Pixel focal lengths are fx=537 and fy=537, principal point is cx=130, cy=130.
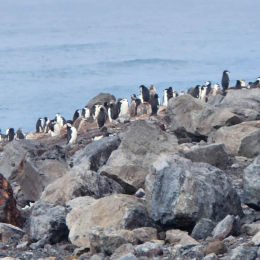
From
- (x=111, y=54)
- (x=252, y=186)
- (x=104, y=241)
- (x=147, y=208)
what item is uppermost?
(x=111, y=54)

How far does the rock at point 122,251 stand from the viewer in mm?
4418

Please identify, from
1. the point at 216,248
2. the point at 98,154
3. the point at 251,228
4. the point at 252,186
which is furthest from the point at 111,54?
the point at 216,248

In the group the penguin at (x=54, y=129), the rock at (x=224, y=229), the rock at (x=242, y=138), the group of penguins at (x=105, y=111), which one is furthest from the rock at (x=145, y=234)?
the penguin at (x=54, y=129)

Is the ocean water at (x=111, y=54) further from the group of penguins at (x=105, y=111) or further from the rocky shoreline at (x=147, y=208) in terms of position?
the rocky shoreline at (x=147, y=208)

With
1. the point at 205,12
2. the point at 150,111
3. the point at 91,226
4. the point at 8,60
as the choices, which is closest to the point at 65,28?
the point at 8,60

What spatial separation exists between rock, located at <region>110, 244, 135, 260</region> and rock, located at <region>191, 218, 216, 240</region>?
0.65 meters

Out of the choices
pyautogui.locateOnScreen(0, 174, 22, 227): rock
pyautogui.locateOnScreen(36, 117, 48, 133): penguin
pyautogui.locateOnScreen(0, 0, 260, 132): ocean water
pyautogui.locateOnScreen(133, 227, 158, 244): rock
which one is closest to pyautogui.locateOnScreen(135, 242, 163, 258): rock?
pyautogui.locateOnScreen(133, 227, 158, 244): rock

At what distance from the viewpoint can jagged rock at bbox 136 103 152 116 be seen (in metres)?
17.9

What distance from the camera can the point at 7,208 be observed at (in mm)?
6406

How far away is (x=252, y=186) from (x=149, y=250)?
49.5 inches

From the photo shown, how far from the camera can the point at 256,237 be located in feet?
13.7

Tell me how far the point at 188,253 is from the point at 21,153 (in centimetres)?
668

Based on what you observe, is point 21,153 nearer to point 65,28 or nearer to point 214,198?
point 214,198

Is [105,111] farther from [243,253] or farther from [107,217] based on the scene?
[243,253]
